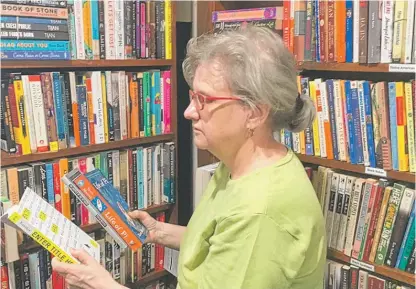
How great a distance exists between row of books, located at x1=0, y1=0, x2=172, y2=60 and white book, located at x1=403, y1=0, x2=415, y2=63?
0.83 m

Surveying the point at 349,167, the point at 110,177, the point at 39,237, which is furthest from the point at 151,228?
the point at 349,167

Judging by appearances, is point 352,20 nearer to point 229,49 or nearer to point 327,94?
point 327,94

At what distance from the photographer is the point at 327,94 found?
1538 mm

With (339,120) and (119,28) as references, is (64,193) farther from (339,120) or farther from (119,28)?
(339,120)

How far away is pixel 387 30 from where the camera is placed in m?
1.38

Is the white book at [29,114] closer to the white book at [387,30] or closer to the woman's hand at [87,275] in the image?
the woman's hand at [87,275]

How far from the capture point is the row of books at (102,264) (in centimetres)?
154

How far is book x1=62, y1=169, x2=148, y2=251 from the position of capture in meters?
1.33

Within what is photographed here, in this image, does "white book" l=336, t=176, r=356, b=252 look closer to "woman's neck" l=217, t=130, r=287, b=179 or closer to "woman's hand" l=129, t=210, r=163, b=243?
"woman's neck" l=217, t=130, r=287, b=179

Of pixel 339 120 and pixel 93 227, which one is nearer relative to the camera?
pixel 339 120

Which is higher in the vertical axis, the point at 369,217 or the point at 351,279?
the point at 369,217

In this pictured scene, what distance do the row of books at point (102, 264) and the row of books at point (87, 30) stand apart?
0.57 metres

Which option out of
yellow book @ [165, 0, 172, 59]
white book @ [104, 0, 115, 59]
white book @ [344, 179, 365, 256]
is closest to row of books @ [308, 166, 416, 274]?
white book @ [344, 179, 365, 256]

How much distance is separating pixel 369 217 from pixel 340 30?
0.57 meters
